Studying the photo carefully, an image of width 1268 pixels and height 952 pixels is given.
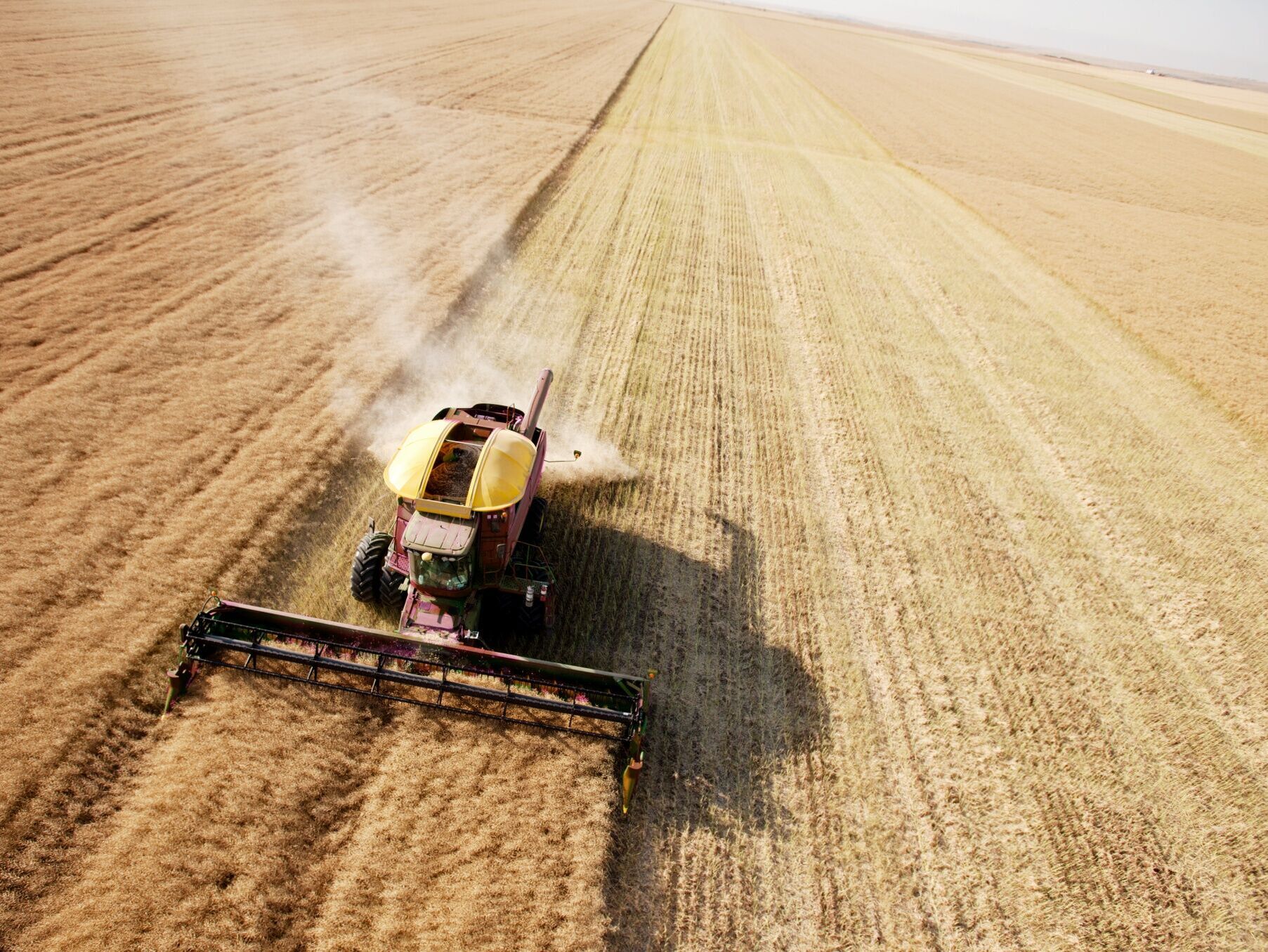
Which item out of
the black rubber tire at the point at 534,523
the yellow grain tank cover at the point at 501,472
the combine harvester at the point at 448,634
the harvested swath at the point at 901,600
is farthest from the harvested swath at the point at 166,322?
the black rubber tire at the point at 534,523

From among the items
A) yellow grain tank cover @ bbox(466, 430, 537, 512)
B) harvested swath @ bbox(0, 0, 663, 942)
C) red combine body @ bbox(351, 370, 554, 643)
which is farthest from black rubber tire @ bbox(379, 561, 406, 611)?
harvested swath @ bbox(0, 0, 663, 942)

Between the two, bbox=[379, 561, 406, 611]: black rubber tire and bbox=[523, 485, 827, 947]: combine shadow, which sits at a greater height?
bbox=[379, 561, 406, 611]: black rubber tire

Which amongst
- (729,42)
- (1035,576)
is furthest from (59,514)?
(729,42)

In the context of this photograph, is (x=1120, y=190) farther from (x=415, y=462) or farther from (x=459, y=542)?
(x=459, y=542)

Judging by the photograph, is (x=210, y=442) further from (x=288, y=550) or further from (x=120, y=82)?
Result: (x=120, y=82)

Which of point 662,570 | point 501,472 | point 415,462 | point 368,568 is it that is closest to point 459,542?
point 501,472

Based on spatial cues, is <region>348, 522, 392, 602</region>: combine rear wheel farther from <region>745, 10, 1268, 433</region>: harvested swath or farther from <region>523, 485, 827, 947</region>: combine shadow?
<region>745, 10, 1268, 433</region>: harvested swath

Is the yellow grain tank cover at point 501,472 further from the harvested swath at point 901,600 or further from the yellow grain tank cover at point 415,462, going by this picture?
the harvested swath at point 901,600
